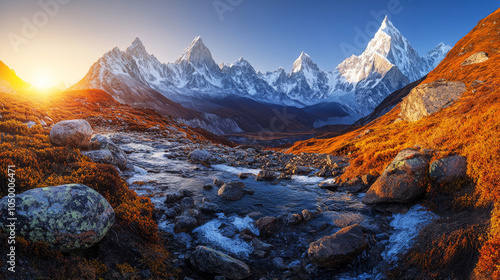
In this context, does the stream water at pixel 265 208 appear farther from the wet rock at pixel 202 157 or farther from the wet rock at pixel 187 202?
the wet rock at pixel 202 157

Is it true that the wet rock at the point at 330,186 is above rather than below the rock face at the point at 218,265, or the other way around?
above

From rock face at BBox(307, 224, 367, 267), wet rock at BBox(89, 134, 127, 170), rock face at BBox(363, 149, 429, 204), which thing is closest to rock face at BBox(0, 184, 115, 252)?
rock face at BBox(307, 224, 367, 267)

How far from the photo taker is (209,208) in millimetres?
12914

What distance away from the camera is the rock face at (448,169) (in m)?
9.86

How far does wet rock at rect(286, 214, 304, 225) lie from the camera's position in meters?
11.4

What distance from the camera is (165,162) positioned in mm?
25094

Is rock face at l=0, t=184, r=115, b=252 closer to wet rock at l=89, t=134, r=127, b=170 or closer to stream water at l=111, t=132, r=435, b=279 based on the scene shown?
stream water at l=111, t=132, r=435, b=279

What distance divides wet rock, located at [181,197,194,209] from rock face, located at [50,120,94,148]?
33.2 ft

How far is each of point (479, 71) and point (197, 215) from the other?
6504cm

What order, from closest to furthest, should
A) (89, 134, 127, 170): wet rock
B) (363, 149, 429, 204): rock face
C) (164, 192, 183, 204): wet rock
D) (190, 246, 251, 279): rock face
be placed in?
(190, 246, 251, 279): rock face → (363, 149, 429, 204): rock face → (164, 192, 183, 204): wet rock → (89, 134, 127, 170): wet rock

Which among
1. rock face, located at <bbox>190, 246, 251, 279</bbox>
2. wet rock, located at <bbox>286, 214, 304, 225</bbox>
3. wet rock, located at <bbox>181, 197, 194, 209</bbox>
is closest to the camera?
rock face, located at <bbox>190, 246, 251, 279</bbox>

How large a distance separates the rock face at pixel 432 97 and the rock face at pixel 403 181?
36110mm

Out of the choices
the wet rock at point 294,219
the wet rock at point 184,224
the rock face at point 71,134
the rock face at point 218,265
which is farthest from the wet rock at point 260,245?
the rock face at point 71,134

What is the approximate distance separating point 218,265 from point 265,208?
6.55 metres
